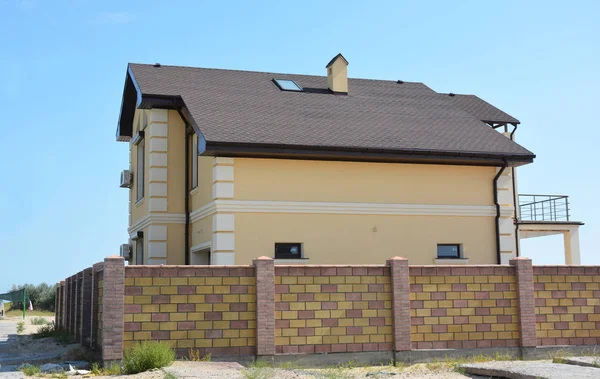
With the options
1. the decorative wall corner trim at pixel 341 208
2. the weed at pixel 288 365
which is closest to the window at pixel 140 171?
the decorative wall corner trim at pixel 341 208

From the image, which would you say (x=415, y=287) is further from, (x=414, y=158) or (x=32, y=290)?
(x=32, y=290)

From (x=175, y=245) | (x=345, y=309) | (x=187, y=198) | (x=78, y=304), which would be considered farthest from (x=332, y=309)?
(x=78, y=304)

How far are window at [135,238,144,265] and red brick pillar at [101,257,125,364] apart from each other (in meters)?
8.48

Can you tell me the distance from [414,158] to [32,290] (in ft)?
114

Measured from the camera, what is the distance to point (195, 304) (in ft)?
46.5

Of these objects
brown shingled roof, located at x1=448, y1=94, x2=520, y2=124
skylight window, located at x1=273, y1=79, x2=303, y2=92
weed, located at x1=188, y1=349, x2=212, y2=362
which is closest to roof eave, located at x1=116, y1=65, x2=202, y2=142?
skylight window, located at x1=273, y1=79, x2=303, y2=92

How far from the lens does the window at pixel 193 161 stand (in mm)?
20078

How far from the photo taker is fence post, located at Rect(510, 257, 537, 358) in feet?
51.5

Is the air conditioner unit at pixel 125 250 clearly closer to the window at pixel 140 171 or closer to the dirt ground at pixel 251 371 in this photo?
the window at pixel 140 171

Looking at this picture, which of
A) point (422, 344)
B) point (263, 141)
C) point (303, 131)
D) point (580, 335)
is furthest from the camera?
point (303, 131)

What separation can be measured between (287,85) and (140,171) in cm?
503

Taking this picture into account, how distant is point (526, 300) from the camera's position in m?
15.8

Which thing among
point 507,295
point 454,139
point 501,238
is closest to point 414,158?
point 454,139

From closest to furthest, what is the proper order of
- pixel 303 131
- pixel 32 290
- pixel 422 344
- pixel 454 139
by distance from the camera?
pixel 422 344
pixel 303 131
pixel 454 139
pixel 32 290
